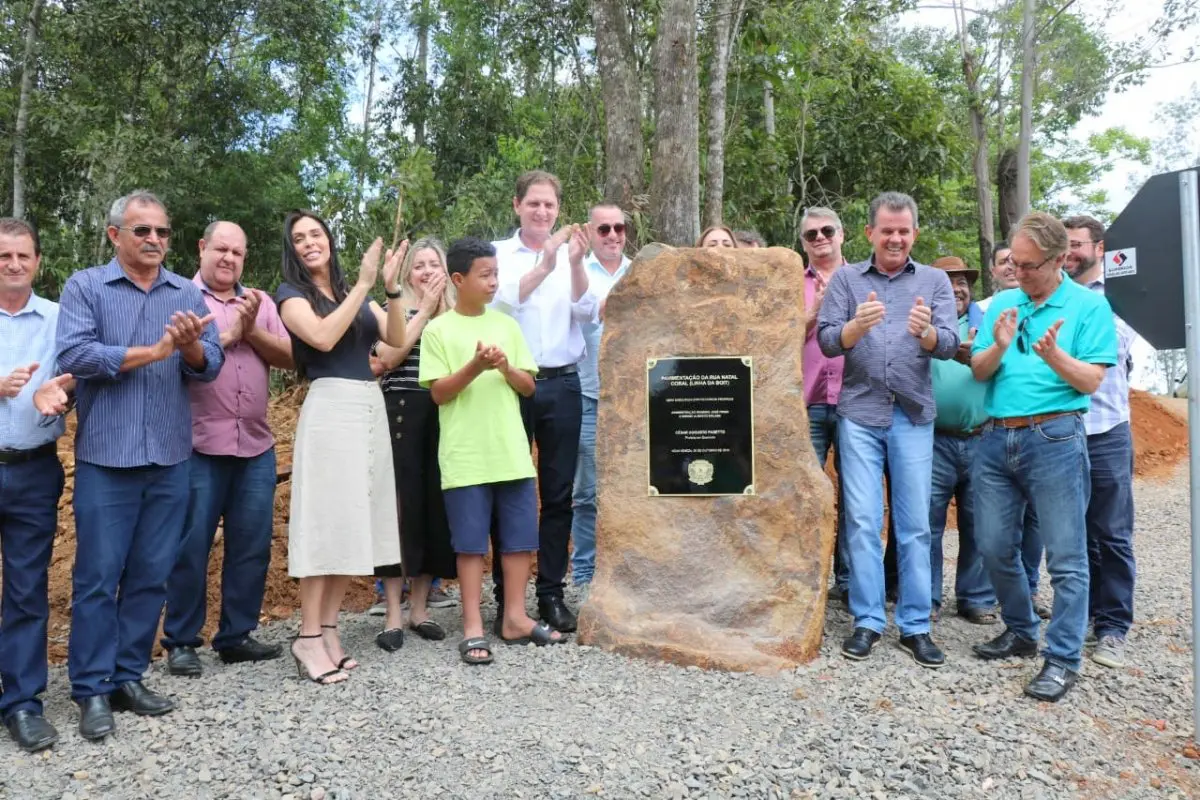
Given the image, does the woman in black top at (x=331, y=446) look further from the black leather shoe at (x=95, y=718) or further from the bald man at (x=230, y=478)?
the black leather shoe at (x=95, y=718)

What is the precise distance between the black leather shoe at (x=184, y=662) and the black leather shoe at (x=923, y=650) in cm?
335

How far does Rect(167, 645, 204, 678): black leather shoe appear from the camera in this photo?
423 cm

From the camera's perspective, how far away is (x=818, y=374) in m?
5.02

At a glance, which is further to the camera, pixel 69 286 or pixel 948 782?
pixel 69 286

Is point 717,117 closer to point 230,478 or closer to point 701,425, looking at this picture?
point 701,425

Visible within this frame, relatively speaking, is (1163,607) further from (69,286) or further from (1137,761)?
(69,286)

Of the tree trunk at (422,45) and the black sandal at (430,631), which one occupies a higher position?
the tree trunk at (422,45)

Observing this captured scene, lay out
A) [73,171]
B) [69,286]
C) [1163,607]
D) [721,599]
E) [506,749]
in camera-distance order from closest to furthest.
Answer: [506,749] < [69,286] < [721,599] < [1163,607] < [73,171]

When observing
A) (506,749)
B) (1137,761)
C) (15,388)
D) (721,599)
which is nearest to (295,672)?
(506,749)

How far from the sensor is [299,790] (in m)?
3.18

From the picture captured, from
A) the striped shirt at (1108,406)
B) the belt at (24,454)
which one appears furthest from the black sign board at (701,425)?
the belt at (24,454)

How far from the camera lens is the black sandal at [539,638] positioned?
4508mm

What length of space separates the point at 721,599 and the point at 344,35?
1899 cm

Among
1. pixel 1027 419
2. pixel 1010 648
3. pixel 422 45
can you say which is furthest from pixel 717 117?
pixel 422 45
